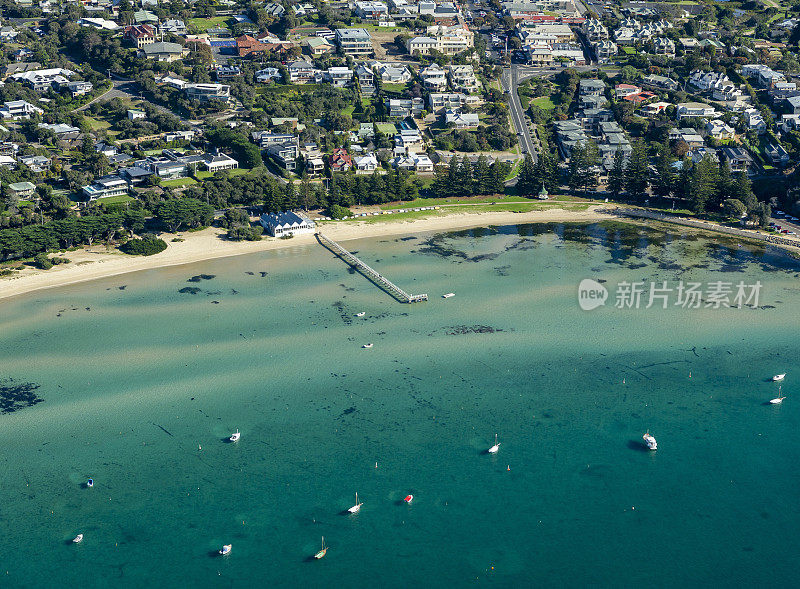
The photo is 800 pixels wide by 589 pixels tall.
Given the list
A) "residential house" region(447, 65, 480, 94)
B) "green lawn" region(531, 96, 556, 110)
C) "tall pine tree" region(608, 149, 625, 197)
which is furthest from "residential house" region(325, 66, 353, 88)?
"tall pine tree" region(608, 149, 625, 197)

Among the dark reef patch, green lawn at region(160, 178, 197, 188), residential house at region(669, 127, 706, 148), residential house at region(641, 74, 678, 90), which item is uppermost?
residential house at region(641, 74, 678, 90)

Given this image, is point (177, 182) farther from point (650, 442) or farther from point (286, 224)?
point (650, 442)

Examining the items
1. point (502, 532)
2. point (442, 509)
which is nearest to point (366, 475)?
point (442, 509)

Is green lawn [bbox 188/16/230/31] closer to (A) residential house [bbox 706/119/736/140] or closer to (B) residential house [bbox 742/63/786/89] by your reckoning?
(A) residential house [bbox 706/119/736/140]

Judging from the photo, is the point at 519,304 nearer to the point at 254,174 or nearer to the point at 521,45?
the point at 254,174

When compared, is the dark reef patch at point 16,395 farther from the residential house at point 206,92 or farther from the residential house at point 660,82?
the residential house at point 660,82

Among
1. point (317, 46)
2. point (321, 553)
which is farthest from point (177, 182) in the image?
point (321, 553)

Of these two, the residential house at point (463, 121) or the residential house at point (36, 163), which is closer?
the residential house at point (36, 163)

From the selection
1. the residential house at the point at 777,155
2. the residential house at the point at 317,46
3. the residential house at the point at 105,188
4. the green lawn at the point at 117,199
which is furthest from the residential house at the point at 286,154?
the residential house at the point at 777,155
